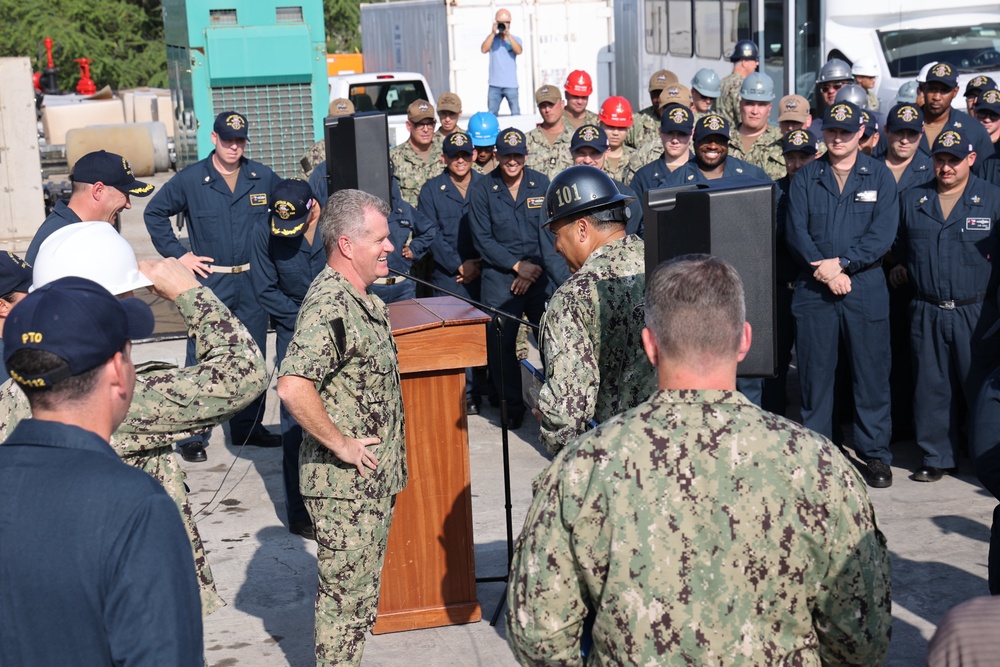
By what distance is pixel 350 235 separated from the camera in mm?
4477

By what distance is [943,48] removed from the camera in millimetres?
12594

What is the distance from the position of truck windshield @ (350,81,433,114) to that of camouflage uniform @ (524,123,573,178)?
21.5ft

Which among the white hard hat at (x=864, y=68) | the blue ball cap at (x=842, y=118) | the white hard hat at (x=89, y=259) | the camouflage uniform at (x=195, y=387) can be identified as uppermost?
the white hard hat at (x=864, y=68)

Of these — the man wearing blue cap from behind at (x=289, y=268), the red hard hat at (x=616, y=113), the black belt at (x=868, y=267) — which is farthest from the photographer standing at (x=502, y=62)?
the black belt at (x=868, y=267)

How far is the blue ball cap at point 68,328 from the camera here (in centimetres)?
238

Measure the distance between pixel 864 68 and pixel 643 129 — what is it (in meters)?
2.48

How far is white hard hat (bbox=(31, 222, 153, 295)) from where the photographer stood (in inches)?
128

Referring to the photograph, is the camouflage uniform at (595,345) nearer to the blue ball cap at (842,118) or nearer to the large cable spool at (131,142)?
the blue ball cap at (842,118)

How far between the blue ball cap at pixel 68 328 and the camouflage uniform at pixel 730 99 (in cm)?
998

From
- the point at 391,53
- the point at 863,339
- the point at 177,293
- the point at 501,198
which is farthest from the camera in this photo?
the point at 391,53

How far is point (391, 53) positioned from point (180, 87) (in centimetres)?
1073

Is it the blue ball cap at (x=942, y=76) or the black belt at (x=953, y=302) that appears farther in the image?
the blue ball cap at (x=942, y=76)

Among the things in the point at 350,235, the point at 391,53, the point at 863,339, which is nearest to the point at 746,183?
the point at 350,235

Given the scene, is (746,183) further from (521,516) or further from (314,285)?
(521,516)
